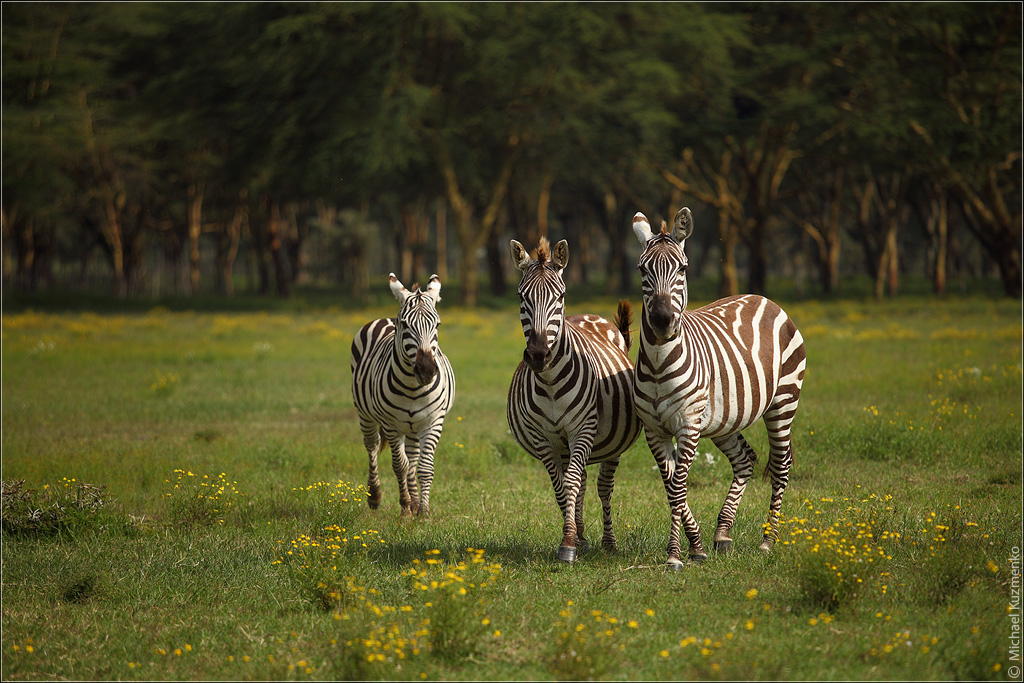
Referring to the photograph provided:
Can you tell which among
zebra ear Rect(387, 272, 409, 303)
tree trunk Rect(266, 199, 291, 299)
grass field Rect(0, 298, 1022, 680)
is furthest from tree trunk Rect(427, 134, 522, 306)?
zebra ear Rect(387, 272, 409, 303)

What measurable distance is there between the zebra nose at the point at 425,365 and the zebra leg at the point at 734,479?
2466mm


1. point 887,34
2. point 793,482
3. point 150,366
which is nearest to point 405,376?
point 793,482

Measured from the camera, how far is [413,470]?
9.24 meters

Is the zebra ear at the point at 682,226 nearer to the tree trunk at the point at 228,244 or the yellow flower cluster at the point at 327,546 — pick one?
the yellow flower cluster at the point at 327,546

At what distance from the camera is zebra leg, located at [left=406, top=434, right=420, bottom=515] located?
9.08 metres

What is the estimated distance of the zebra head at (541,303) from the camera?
6.31 meters

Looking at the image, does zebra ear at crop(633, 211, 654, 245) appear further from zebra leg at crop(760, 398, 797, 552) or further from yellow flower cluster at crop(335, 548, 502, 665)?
yellow flower cluster at crop(335, 548, 502, 665)

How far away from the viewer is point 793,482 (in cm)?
996

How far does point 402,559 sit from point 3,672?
2.84 metres

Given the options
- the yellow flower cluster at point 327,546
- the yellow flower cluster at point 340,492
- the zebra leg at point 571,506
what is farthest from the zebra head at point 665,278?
the yellow flower cluster at point 340,492

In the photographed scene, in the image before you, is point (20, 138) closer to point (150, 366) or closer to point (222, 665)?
point (150, 366)

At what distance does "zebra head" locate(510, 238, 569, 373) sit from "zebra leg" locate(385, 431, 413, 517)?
9.53ft

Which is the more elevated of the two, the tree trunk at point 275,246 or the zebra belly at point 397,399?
the tree trunk at point 275,246

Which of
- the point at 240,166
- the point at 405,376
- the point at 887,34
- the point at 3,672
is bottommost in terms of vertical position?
the point at 3,672
